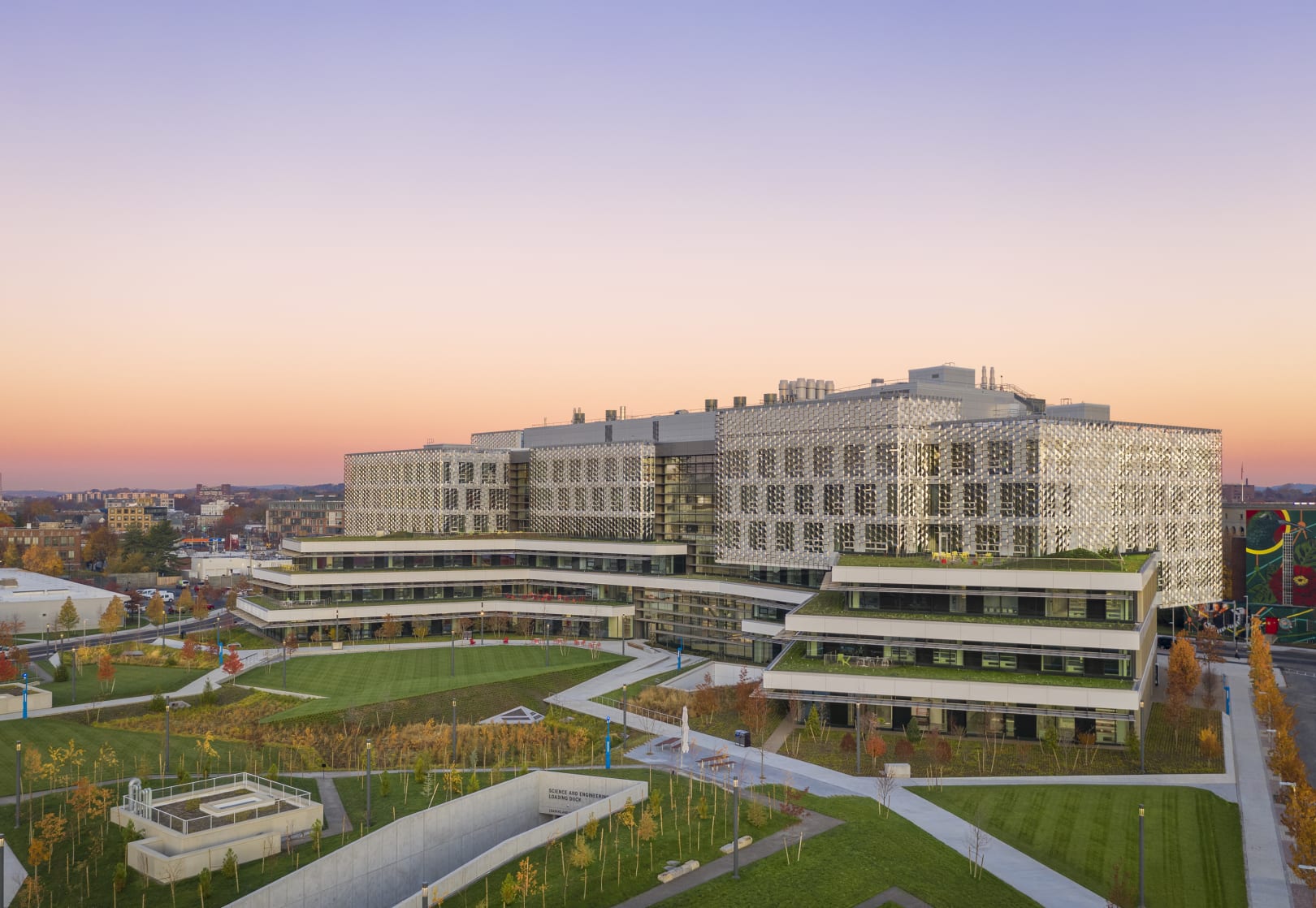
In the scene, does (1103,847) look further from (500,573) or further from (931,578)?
(500,573)

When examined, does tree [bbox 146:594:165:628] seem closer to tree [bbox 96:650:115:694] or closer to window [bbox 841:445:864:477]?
tree [bbox 96:650:115:694]

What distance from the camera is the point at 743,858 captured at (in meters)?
41.7

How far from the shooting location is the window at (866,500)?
8562 centimetres

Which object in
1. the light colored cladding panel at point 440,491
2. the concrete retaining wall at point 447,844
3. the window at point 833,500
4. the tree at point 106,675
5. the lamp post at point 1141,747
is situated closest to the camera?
the concrete retaining wall at point 447,844

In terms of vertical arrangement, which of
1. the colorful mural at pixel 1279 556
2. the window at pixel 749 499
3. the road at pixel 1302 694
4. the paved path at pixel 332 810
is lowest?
the road at pixel 1302 694

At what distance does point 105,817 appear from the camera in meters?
45.7

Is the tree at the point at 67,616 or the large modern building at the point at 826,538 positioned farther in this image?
the tree at the point at 67,616

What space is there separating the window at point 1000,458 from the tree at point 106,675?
74126 millimetres

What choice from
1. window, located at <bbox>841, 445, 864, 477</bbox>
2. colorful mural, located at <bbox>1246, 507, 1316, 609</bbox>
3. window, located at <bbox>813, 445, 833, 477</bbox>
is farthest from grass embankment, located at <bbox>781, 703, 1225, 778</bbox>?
colorful mural, located at <bbox>1246, 507, 1316, 609</bbox>

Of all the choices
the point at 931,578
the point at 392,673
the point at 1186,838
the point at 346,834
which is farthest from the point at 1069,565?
the point at 392,673

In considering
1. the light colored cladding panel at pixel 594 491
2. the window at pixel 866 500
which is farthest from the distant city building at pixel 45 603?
the window at pixel 866 500

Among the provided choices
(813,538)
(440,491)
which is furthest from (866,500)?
(440,491)

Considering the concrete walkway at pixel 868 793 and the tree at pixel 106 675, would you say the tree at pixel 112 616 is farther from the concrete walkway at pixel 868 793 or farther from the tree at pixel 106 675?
the concrete walkway at pixel 868 793

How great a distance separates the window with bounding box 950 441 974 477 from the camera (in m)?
82.9
